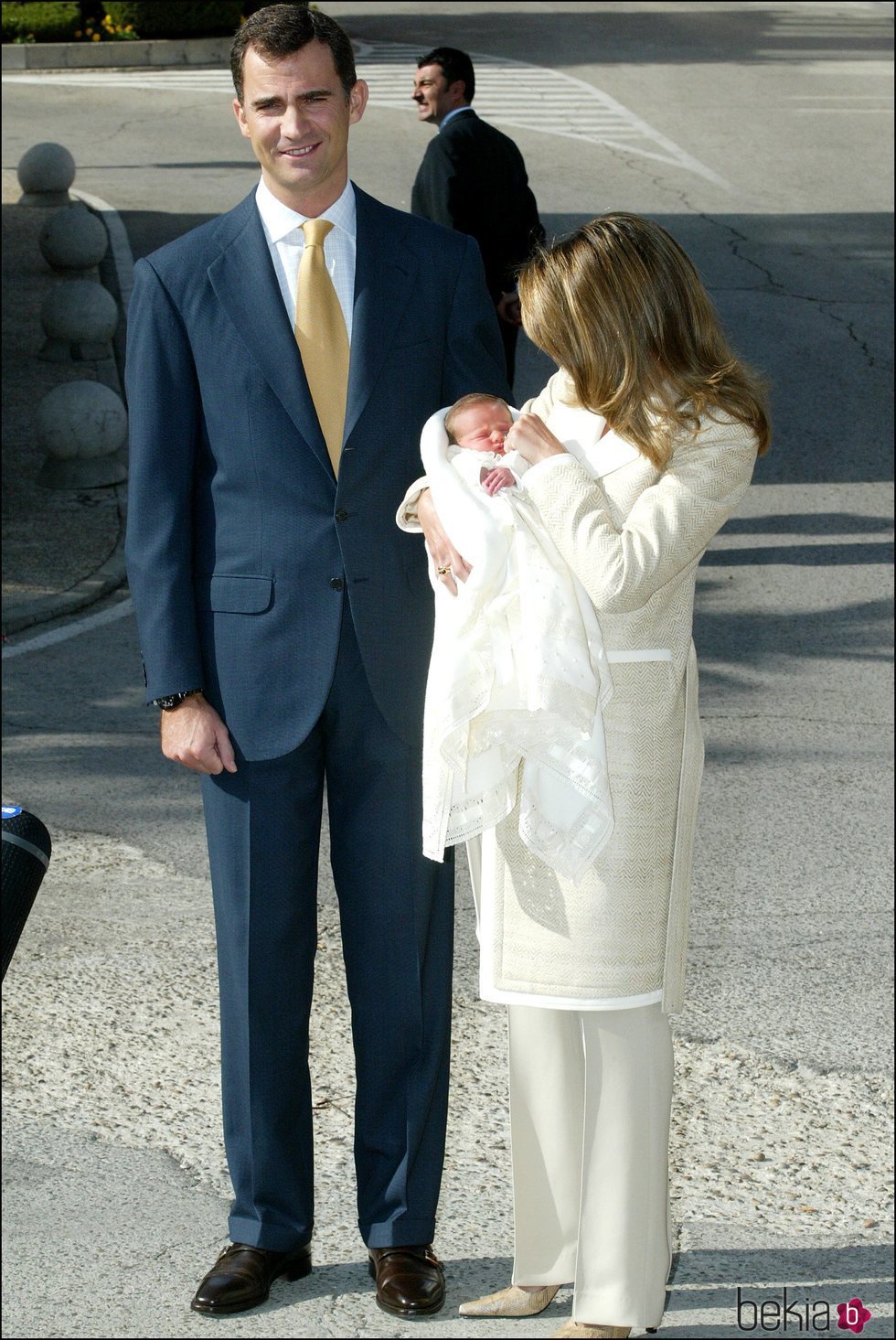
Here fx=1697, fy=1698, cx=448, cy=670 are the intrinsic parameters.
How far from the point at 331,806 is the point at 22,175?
14.6 m

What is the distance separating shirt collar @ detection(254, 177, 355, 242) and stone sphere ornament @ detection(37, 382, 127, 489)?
692cm

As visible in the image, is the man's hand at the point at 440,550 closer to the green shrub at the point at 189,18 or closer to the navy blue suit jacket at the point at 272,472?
the navy blue suit jacket at the point at 272,472

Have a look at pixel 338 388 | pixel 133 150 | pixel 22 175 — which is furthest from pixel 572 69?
pixel 338 388

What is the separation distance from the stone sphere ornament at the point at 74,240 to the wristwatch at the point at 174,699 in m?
11.3

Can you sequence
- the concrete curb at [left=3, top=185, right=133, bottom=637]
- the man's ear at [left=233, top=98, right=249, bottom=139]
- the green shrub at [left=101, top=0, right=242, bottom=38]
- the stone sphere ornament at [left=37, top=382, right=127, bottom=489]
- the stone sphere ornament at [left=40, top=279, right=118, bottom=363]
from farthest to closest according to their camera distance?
1. the stone sphere ornament at [left=40, top=279, right=118, bottom=363]
2. the green shrub at [left=101, top=0, right=242, bottom=38]
3. the stone sphere ornament at [left=37, top=382, right=127, bottom=489]
4. the concrete curb at [left=3, top=185, right=133, bottom=637]
5. the man's ear at [left=233, top=98, right=249, bottom=139]

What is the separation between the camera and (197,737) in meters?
3.13

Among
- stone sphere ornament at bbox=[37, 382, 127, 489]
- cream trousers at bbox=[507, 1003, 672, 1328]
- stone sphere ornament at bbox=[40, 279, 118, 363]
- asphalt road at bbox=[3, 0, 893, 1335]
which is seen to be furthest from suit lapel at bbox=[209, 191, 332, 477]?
stone sphere ornament at bbox=[40, 279, 118, 363]

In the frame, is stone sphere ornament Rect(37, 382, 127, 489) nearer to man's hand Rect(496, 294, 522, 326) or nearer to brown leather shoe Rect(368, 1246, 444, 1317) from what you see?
man's hand Rect(496, 294, 522, 326)

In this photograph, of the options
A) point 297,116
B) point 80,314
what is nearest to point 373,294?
point 297,116

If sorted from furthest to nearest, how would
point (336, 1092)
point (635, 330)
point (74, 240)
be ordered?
point (74, 240) → point (336, 1092) → point (635, 330)

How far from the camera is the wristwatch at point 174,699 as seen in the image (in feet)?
10.3

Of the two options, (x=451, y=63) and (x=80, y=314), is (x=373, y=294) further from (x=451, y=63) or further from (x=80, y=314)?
(x=80, y=314)

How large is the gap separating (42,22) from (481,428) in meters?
16.5

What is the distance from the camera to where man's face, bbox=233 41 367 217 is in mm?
2990
